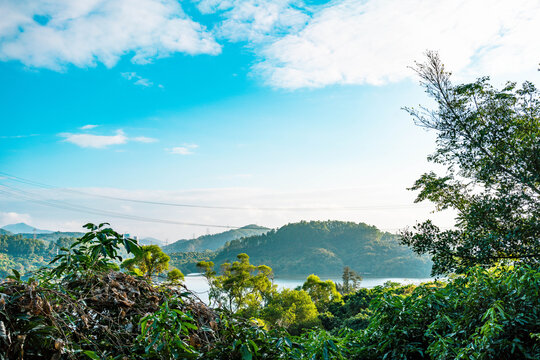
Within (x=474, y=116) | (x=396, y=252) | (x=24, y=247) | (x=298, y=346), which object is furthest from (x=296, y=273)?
(x=298, y=346)

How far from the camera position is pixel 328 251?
68.8 meters

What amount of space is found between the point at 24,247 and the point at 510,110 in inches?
2515

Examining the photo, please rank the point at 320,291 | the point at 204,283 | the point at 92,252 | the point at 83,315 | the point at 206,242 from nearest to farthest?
the point at 83,315
the point at 92,252
the point at 320,291
the point at 204,283
the point at 206,242

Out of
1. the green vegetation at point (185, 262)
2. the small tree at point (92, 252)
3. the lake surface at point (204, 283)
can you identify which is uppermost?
the small tree at point (92, 252)

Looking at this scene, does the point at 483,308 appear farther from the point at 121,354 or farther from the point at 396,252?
the point at 396,252

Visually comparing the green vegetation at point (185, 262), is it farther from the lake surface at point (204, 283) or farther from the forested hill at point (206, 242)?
the forested hill at point (206, 242)

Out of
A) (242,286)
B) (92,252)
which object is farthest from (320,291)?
(92,252)

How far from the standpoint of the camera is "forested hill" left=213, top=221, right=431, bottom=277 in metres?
60.1

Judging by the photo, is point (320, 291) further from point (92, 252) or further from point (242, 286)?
point (92, 252)

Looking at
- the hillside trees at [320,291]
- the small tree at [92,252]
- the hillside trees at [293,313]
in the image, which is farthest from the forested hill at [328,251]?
the small tree at [92,252]

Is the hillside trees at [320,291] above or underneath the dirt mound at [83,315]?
underneath

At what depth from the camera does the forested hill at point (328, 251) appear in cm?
6009

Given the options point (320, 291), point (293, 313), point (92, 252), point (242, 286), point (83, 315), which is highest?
point (92, 252)

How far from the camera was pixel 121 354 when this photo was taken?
1.32m
